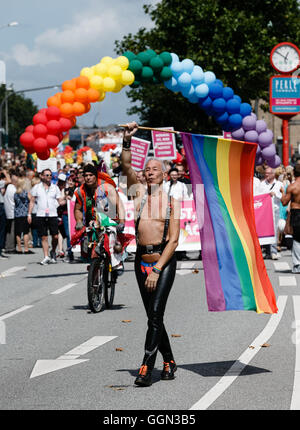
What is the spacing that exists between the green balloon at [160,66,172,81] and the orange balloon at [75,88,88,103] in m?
1.84

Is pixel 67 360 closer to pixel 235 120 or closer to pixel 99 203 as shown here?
pixel 99 203

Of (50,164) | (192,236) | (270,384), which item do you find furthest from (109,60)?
(270,384)

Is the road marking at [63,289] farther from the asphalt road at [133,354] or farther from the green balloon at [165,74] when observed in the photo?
the green balloon at [165,74]

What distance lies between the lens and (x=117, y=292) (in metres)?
14.4

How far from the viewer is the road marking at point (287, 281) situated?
47.9ft

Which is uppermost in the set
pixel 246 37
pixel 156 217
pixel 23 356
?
pixel 246 37

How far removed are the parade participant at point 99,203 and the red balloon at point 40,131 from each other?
21.6ft

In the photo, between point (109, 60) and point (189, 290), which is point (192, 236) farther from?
point (189, 290)

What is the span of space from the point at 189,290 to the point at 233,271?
6114mm

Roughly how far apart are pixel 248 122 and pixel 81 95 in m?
4.14

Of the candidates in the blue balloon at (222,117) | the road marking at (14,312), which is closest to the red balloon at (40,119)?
the blue balloon at (222,117)

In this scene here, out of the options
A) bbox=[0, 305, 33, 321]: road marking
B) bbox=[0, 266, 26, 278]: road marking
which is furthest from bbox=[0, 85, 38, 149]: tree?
bbox=[0, 305, 33, 321]: road marking

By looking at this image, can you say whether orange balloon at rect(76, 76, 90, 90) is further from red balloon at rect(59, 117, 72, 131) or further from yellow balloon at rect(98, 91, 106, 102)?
red balloon at rect(59, 117, 72, 131)

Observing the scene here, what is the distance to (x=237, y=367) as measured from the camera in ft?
26.6
